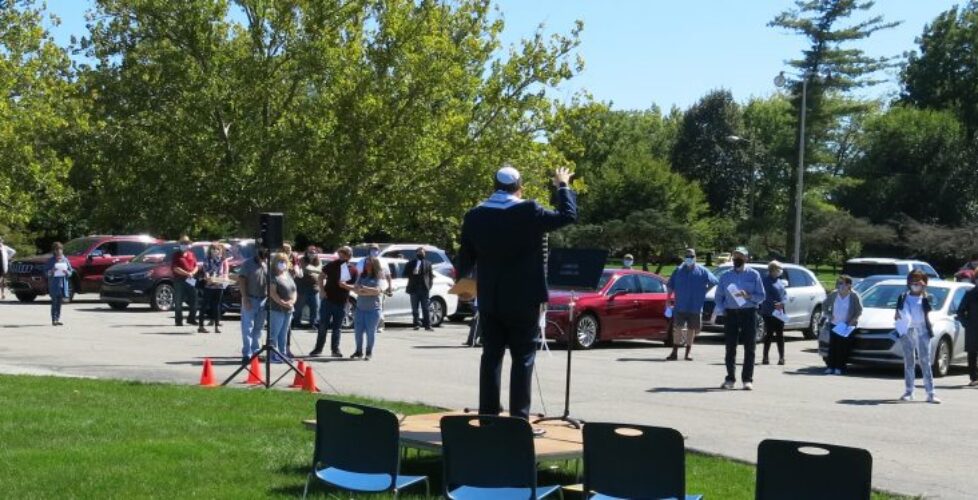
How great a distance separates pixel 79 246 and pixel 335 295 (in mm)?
17552

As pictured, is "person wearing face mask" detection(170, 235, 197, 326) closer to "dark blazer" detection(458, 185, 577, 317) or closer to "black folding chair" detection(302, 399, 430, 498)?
"dark blazer" detection(458, 185, 577, 317)

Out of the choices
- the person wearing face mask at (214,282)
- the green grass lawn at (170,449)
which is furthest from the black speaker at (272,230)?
the person wearing face mask at (214,282)

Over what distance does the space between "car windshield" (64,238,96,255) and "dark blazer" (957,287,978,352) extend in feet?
79.6

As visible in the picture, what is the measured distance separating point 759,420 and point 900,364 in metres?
7.54

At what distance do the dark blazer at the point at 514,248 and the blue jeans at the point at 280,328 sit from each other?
950 centimetres

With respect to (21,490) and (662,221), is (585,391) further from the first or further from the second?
(662,221)

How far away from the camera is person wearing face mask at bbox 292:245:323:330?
24050mm

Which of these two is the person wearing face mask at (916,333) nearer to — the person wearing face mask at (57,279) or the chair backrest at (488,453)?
the chair backrest at (488,453)

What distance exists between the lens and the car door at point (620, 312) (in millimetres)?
24000

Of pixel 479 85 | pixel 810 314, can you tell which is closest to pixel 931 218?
pixel 479 85

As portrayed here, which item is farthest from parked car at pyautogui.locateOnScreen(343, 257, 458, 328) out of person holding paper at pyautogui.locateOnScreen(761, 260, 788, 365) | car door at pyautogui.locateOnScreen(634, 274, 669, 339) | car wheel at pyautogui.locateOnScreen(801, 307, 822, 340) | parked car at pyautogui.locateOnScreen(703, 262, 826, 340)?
person holding paper at pyautogui.locateOnScreen(761, 260, 788, 365)

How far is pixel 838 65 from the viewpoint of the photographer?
6462 centimetres

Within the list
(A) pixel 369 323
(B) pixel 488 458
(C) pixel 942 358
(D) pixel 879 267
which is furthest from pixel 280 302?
(D) pixel 879 267

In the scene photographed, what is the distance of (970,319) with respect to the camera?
61.3 ft
